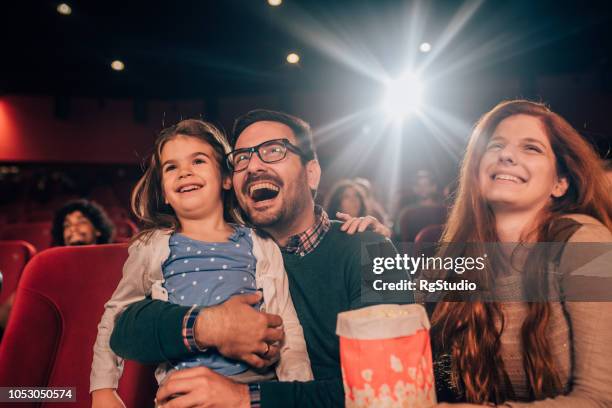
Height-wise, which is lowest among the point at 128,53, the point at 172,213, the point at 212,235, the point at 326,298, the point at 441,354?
the point at 441,354

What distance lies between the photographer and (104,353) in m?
1.19

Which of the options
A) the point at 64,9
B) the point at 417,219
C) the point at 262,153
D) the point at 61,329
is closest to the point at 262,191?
the point at 262,153

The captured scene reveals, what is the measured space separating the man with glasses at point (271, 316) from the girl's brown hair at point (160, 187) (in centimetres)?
5

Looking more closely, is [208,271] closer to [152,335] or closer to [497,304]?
[152,335]

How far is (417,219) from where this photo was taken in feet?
9.53

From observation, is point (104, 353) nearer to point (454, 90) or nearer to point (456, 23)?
point (456, 23)

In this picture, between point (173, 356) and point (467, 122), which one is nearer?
point (173, 356)

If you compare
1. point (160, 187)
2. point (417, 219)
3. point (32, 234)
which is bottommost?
point (160, 187)

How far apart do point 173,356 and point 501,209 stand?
3.09ft

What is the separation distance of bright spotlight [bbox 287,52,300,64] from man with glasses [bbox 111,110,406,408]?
644cm

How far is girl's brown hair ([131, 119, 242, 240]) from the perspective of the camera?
142cm

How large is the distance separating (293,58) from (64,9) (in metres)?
3.49

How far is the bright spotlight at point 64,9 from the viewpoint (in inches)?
218

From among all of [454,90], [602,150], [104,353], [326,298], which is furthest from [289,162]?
[454,90]
